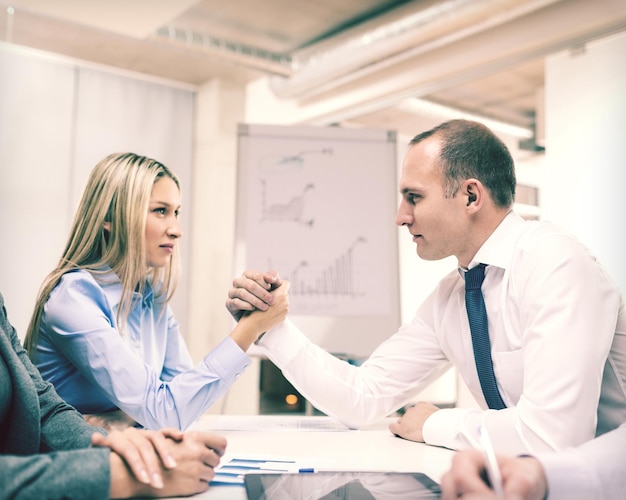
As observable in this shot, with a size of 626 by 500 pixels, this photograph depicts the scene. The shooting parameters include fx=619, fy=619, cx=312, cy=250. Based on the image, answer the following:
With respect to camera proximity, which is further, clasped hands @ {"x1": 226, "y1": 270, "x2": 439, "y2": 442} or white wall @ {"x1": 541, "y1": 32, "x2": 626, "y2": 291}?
white wall @ {"x1": 541, "y1": 32, "x2": 626, "y2": 291}

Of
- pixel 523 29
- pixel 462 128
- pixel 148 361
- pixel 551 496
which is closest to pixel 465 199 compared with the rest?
pixel 462 128

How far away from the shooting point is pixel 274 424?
1667 mm

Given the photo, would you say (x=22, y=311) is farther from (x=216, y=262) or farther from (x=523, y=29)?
(x=523, y=29)

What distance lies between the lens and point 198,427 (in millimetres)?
1646

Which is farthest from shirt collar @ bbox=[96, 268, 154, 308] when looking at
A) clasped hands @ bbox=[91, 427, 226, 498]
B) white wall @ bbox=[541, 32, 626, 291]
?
white wall @ bbox=[541, 32, 626, 291]

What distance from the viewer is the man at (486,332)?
1178mm

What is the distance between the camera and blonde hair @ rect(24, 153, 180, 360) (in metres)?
1.71

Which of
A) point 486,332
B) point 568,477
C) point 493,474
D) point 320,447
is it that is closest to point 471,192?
point 486,332

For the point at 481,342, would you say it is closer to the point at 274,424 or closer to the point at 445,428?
the point at 445,428

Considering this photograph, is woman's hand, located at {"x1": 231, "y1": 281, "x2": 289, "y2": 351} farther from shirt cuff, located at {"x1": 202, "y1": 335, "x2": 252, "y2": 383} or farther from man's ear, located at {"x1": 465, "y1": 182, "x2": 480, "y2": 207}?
man's ear, located at {"x1": 465, "y1": 182, "x2": 480, "y2": 207}

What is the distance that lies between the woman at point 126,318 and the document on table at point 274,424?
136mm

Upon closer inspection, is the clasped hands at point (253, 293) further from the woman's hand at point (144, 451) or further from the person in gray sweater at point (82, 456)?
the woman's hand at point (144, 451)

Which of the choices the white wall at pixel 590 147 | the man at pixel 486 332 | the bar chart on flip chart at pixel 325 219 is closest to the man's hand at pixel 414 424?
the man at pixel 486 332

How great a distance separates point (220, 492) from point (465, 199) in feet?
3.20
